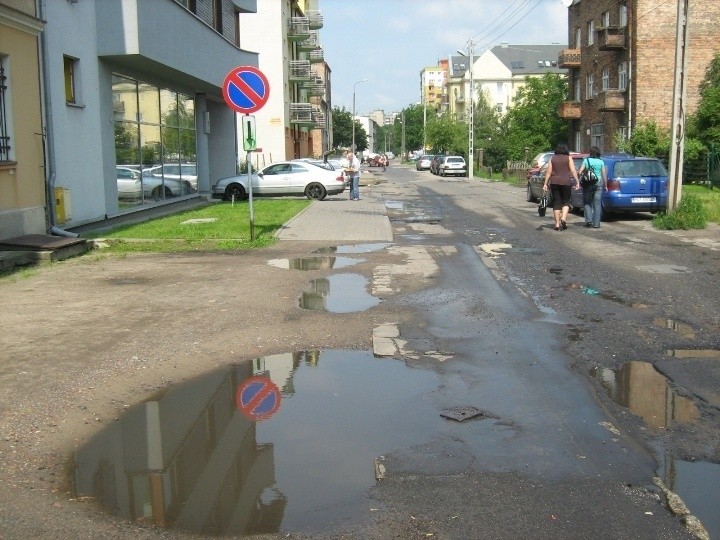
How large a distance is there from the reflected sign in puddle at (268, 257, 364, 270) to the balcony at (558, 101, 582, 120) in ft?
135

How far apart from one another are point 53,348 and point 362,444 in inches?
141

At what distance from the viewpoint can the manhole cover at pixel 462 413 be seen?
5.58m

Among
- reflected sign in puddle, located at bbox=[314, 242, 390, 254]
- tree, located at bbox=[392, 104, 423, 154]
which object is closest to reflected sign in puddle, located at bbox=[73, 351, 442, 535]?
reflected sign in puddle, located at bbox=[314, 242, 390, 254]

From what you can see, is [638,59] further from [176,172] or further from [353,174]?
[176,172]

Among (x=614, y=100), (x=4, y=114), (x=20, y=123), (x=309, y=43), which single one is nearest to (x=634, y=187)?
(x=20, y=123)

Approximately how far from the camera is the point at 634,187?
20328 mm

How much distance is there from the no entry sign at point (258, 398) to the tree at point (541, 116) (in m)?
53.3

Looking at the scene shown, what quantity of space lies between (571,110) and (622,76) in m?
7.97

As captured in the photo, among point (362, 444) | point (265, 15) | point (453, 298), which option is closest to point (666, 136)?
point (265, 15)

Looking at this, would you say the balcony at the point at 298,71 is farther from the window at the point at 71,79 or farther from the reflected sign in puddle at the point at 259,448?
the reflected sign in puddle at the point at 259,448

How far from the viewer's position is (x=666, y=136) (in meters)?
37.7

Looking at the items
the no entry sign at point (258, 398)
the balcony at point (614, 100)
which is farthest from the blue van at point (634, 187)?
the balcony at point (614, 100)

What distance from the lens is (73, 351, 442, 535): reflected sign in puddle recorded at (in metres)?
4.21

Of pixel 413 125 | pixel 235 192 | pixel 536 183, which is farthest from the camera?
pixel 413 125
